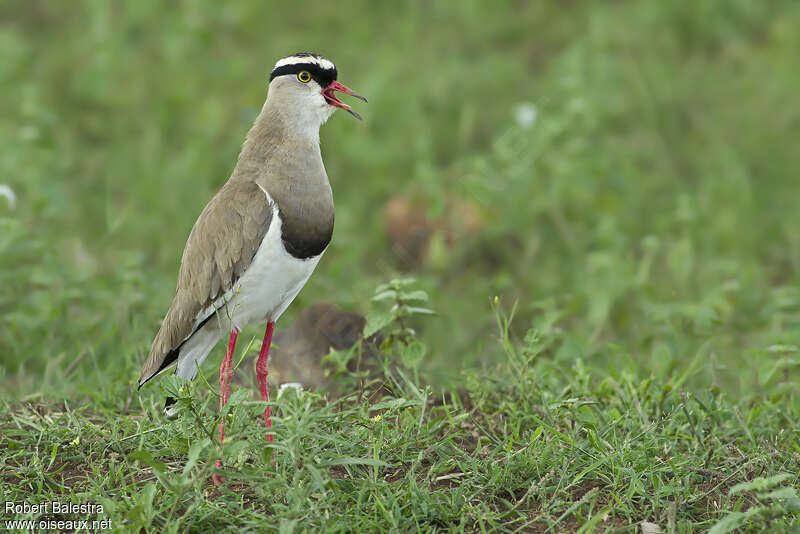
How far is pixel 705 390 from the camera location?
437 cm

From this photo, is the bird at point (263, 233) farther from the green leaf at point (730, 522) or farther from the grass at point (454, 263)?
the green leaf at point (730, 522)

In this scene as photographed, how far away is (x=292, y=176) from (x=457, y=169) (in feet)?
12.0

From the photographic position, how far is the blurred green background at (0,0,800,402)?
5.26 m

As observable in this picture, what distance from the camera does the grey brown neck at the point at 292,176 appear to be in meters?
3.76

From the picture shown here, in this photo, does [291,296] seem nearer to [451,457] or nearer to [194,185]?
[451,457]

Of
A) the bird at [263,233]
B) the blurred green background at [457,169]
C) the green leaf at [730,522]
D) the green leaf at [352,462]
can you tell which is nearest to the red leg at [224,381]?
the bird at [263,233]

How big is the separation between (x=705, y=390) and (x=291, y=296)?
1811 mm

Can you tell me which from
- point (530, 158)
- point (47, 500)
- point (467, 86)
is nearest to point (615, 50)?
point (467, 86)

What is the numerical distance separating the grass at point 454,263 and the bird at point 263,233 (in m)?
0.24

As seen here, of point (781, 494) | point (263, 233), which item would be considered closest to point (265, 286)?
point (263, 233)

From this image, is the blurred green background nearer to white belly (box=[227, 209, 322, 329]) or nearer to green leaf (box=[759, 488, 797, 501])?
white belly (box=[227, 209, 322, 329])

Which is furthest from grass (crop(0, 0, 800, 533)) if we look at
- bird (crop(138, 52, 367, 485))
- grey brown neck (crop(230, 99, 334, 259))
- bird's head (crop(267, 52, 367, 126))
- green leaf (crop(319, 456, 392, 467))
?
bird's head (crop(267, 52, 367, 126))

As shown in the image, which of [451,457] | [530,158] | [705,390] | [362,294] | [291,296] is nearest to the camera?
[451,457]

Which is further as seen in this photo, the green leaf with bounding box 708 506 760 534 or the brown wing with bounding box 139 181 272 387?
the brown wing with bounding box 139 181 272 387
